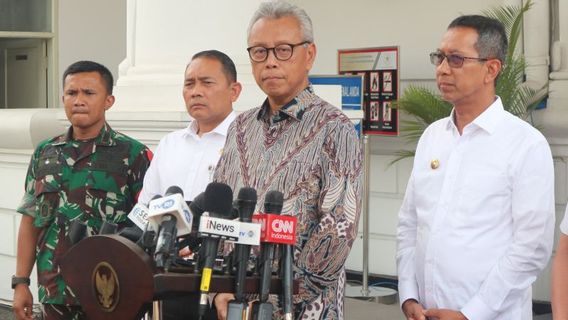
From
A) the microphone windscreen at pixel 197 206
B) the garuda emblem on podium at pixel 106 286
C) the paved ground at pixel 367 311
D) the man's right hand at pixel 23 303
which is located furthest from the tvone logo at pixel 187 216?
the paved ground at pixel 367 311

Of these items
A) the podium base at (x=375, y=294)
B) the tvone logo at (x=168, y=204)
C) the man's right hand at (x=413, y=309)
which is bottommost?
the podium base at (x=375, y=294)

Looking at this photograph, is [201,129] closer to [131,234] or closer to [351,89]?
[131,234]

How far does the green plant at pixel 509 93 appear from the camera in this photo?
8711 millimetres

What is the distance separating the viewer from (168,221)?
2801mm

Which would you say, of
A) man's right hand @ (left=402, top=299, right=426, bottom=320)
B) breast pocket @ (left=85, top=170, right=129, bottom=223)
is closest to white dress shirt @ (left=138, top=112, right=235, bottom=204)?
breast pocket @ (left=85, top=170, right=129, bottom=223)

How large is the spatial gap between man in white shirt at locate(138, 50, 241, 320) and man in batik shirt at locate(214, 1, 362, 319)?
3.79 ft

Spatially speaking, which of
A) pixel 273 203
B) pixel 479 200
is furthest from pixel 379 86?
pixel 273 203

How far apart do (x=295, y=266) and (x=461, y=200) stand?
2.60 ft

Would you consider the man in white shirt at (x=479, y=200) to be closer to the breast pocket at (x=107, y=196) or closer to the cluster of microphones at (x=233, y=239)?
the cluster of microphones at (x=233, y=239)

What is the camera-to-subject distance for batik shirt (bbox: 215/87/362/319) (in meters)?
3.26

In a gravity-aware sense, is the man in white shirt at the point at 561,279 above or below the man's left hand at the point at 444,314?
above

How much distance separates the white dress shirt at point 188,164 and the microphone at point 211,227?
1.77 meters

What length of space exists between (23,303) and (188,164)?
1.02 meters

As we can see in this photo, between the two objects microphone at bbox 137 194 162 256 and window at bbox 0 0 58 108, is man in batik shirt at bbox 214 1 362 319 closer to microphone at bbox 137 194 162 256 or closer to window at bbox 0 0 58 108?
microphone at bbox 137 194 162 256
